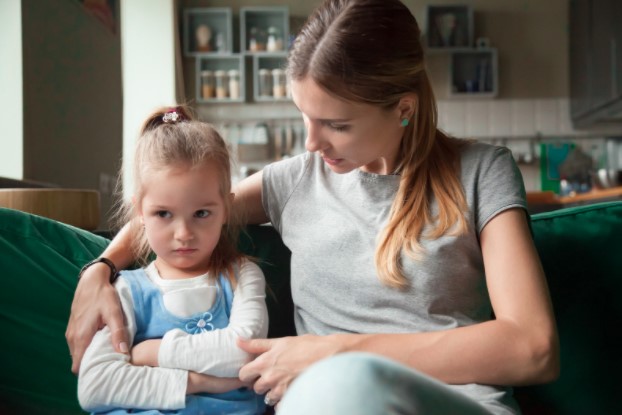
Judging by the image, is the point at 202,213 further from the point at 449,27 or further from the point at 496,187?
the point at 449,27

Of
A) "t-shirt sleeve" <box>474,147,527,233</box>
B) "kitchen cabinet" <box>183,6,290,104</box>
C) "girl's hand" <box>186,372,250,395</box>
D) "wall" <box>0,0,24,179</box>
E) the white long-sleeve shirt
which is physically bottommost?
"girl's hand" <box>186,372,250,395</box>

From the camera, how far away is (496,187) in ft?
3.62

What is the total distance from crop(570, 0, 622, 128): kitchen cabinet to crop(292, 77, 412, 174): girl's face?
3.84m

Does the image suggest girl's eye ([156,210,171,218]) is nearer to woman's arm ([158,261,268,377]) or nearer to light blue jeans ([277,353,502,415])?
woman's arm ([158,261,268,377])

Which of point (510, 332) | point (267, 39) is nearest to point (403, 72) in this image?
point (510, 332)

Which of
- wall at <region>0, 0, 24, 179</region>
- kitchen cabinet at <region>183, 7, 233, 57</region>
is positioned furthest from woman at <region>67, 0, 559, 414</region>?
kitchen cabinet at <region>183, 7, 233, 57</region>

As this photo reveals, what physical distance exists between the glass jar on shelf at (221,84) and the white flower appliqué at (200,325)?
4554 mm

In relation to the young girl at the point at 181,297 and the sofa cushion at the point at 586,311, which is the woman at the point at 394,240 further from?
the sofa cushion at the point at 586,311

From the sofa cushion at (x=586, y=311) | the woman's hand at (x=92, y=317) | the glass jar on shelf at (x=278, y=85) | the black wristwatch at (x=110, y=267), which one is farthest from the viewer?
the glass jar on shelf at (x=278, y=85)

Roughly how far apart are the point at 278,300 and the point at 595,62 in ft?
14.2

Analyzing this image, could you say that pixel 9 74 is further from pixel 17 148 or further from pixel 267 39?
pixel 267 39

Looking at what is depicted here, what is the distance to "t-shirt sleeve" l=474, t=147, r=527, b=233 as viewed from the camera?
3.56ft

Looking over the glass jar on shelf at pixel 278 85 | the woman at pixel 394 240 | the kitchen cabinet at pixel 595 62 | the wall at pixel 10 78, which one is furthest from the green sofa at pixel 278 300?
the glass jar on shelf at pixel 278 85

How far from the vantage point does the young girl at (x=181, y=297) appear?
3.42ft
